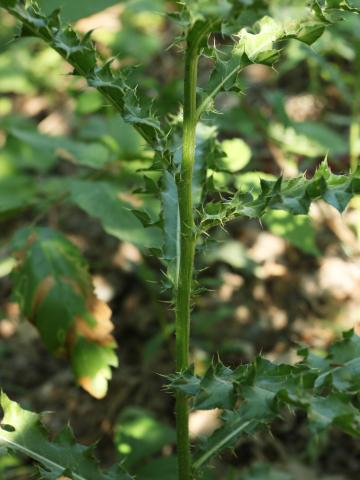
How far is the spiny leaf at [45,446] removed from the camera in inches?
63.4

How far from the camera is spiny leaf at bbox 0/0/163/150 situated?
4.32ft

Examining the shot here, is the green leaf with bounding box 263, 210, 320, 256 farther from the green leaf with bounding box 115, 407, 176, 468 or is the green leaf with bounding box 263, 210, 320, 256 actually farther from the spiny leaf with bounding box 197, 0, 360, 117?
the spiny leaf with bounding box 197, 0, 360, 117

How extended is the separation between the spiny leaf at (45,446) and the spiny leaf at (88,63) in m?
0.75

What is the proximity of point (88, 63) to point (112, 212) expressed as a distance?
870 mm

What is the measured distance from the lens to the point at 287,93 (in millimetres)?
4746

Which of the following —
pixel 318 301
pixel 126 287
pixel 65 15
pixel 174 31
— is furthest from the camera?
pixel 174 31

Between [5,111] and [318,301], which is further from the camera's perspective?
[5,111]

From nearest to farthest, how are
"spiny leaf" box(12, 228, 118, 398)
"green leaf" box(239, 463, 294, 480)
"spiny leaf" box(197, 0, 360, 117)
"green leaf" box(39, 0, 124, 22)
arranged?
"spiny leaf" box(197, 0, 360, 117), "green leaf" box(39, 0, 124, 22), "spiny leaf" box(12, 228, 118, 398), "green leaf" box(239, 463, 294, 480)

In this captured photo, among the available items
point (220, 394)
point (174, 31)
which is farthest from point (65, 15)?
point (174, 31)

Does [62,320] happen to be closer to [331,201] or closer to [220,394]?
[220,394]

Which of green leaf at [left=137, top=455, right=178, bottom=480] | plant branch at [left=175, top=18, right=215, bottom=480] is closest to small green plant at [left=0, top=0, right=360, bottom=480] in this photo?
plant branch at [left=175, top=18, right=215, bottom=480]

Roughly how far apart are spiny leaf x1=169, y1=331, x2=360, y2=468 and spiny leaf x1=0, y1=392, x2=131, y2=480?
0.36 meters

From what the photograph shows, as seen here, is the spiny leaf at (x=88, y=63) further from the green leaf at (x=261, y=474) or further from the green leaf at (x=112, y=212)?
the green leaf at (x=261, y=474)

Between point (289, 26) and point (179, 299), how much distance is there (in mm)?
616
